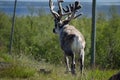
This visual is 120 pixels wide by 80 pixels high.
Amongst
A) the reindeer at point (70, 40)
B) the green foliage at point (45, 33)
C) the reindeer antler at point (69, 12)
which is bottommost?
the green foliage at point (45, 33)

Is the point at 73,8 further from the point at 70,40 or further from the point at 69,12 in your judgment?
the point at 70,40

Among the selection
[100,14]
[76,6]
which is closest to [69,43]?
[76,6]

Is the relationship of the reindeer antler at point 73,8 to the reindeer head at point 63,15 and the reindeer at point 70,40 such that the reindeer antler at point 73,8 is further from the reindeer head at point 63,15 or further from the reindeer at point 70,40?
the reindeer at point 70,40

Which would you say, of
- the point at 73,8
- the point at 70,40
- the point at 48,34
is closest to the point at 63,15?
the point at 73,8

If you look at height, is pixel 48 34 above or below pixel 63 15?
below

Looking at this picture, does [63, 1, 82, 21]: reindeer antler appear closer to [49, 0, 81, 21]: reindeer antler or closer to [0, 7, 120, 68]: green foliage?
[49, 0, 81, 21]: reindeer antler

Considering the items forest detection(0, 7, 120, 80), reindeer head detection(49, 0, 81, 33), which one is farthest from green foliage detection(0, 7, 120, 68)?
reindeer head detection(49, 0, 81, 33)

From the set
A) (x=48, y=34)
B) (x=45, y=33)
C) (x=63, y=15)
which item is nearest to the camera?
(x=63, y=15)

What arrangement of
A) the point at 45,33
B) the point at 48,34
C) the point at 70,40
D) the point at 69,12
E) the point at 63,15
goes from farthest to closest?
the point at 45,33 < the point at 48,34 < the point at 69,12 < the point at 63,15 < the point at 70,40

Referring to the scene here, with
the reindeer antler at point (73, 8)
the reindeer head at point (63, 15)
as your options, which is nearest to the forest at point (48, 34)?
the reindeer antler at point (73, 8)

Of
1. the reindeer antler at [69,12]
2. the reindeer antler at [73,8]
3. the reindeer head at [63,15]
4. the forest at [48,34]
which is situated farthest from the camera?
the forest at [48,34]

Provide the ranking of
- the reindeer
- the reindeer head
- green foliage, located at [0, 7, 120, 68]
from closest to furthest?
the reindeer, the reindeer head, green foliage, located at [0, 7, 120, 68]

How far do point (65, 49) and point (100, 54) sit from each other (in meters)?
A: 26.6

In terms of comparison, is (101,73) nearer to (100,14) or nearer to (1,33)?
(100,14)
